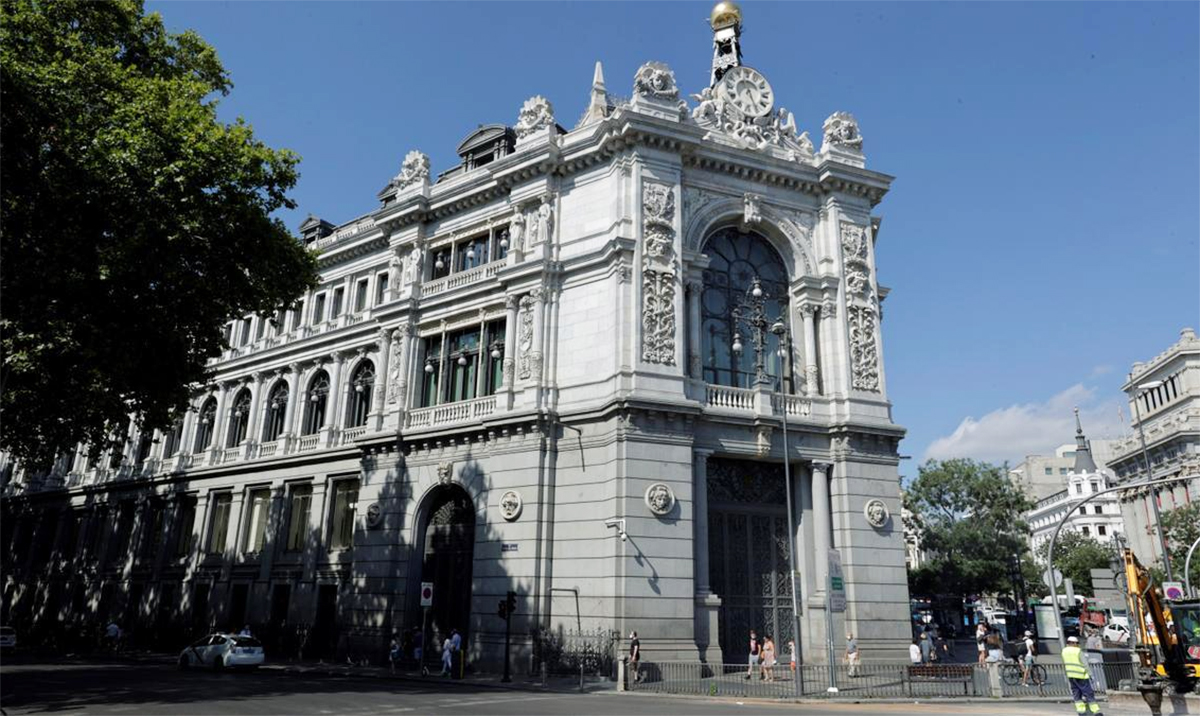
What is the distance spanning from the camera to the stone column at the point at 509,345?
29.9 m

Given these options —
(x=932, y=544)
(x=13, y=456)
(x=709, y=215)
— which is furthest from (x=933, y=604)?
(x=13, y=456)

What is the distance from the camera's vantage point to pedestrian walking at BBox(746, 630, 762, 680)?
971 inches

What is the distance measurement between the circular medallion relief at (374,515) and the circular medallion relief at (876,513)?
1936 centimetres

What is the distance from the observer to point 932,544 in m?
58.8

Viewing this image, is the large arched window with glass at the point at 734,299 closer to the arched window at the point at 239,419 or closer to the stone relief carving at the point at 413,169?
the stone relief carving at the point at 413,169

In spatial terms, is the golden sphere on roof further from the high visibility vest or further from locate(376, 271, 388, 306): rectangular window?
the high visibility vest

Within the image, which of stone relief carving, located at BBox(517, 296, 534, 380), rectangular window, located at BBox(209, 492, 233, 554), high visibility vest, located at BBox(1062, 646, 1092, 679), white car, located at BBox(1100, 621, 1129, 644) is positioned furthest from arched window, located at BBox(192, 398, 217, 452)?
white car, located at BBox(1100, 621, 1129, 644)

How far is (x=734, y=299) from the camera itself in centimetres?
3130

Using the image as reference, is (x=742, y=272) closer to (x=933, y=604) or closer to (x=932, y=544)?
(x=932, y=544)

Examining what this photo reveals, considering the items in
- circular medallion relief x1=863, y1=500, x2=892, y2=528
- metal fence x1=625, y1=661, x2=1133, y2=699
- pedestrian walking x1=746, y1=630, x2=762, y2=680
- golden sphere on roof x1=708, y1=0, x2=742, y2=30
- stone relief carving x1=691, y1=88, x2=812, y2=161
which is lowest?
metal fence x1=625, y1=661, x2=1133, y2=699

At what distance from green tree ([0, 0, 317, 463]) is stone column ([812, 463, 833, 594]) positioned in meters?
20.1

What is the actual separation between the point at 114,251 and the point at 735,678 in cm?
2227

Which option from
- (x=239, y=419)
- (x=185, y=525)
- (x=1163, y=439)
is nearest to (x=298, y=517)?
(x=239, y=419)

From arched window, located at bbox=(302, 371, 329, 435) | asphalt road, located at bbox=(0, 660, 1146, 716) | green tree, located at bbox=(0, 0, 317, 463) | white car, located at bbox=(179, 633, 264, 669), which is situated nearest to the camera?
asphalt road, located at bbox=(0, 660, 1146, 716)
